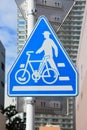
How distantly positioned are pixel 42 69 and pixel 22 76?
0.20m

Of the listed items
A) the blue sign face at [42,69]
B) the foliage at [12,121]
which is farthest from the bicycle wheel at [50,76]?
the foliage at [12,121]

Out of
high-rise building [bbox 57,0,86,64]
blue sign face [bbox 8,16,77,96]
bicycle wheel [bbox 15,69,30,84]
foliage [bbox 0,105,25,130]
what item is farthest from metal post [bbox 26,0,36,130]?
foliage [bbox 0,105,25,130]

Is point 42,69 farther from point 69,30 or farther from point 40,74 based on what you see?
point 69,30

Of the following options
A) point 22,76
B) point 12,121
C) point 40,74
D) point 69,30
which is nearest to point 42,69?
point 40,74

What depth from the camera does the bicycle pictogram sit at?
4598 mm

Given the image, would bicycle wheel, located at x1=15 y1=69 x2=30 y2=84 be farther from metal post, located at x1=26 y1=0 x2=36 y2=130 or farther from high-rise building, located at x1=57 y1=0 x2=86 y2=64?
high-rise building, located at x1=57 y1=0 x2=86 y2=64

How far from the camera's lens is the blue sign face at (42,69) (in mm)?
4602

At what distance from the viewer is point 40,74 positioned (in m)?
4.60

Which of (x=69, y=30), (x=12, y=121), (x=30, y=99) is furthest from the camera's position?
(x=12, y=121)

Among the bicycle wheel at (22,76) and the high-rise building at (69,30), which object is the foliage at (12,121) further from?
the bicycle wheel at (22,76)

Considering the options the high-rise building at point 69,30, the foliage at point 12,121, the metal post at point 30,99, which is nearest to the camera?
the metal post at point 30,99

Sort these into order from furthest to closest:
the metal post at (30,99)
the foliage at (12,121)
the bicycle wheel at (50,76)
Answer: the foliage at (12,121)
the bicycle wheel at (50,76)
the metal post at (30,99)

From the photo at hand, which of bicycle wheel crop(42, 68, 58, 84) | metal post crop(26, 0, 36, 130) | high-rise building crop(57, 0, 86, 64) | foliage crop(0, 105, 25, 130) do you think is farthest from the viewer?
foliage crop(0, 105, 25, 130)

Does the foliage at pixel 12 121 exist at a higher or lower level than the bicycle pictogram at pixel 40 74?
lower
